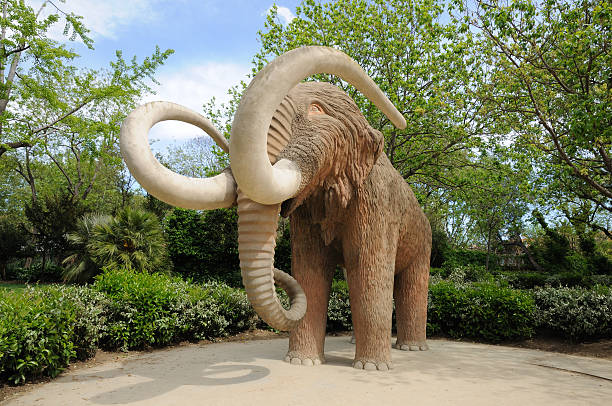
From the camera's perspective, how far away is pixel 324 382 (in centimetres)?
362

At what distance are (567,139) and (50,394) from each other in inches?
360

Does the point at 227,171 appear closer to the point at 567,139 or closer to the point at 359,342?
the point at 359,342

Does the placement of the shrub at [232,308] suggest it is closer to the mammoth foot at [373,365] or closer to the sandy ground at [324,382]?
the sandy ground at [324,382]

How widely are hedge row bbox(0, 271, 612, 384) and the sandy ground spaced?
13.8 inches

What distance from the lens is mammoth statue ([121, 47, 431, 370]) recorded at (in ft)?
8.21

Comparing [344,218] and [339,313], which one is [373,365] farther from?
[339,313]

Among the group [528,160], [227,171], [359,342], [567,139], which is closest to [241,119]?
[227,171]

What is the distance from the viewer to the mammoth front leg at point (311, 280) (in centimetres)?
425

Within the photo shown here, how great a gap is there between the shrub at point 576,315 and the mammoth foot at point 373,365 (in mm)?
4091

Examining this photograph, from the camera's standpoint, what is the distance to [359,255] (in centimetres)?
412

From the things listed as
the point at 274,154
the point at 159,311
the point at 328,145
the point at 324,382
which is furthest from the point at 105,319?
the point at 328,145

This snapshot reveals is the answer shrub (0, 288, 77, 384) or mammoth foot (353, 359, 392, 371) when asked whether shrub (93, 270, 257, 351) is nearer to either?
shrub (0, 288, 77, 384)

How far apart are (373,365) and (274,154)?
7.43 feet

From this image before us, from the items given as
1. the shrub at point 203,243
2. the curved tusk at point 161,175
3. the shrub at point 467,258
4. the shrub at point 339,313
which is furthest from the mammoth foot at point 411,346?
the shrub at point 467,258
